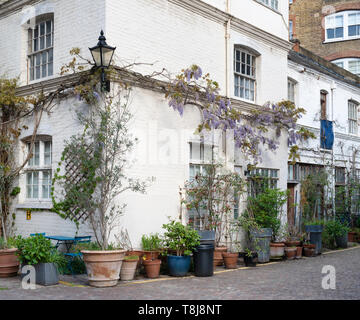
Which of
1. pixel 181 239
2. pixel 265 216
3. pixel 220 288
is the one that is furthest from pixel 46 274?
pixel 265 216

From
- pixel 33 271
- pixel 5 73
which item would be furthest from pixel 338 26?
pixel 33 271

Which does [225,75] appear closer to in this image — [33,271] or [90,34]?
[90,34]

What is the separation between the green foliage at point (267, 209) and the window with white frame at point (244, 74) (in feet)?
11.0

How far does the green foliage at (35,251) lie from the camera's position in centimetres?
888

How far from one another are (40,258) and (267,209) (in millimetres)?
6387

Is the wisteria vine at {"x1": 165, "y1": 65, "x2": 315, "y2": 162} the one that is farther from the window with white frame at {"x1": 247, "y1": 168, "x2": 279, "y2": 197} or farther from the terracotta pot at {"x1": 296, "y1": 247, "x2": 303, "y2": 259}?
the terracotta pot at {"x1": 296, "y1": 247, "x2": 303, "y2": 259}

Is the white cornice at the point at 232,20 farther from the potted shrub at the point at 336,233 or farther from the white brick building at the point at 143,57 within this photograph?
the potted shrub at the point at 336,233

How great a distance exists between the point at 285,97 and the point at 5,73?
884cm

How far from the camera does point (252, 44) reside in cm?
1502

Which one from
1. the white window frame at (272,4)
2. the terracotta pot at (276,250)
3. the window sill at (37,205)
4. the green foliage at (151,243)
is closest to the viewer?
the green foliage at (151,243)

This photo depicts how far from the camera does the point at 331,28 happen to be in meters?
28.9

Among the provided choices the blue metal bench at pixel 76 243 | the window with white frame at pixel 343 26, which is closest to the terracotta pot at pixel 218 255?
the blue metal bench at pixel 76 243

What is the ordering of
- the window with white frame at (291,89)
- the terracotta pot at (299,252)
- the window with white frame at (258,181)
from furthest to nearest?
the window with white frame at (291,89) < the window with white frame at (258,181) < the terracotta pot at (299,252)

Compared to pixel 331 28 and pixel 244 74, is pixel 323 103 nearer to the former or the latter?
pixel 244 74
